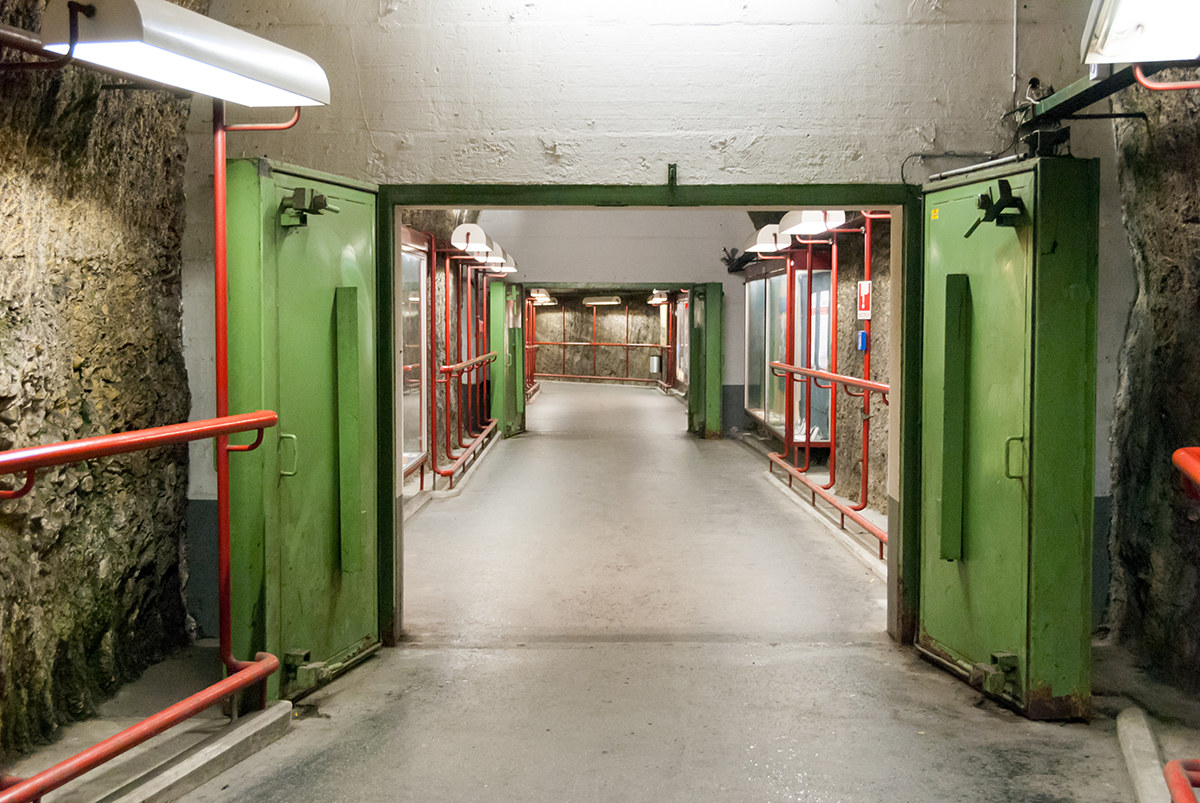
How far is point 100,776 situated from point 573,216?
32.5ft

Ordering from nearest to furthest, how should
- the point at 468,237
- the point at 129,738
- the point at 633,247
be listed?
the point at 129,738
the point at 468,237
the point at 633,247

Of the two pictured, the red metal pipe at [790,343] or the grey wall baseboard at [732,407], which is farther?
the grey wall baseboard at [732,407]

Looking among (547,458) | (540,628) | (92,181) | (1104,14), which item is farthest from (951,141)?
(547,458)

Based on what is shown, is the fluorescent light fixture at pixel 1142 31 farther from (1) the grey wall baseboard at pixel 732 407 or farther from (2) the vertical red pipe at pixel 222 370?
(1) the grey wall baseboard at pixel 732 407

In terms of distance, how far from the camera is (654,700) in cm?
333

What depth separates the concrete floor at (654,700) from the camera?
2.69 m

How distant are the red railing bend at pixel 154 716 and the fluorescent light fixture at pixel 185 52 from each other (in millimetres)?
1008

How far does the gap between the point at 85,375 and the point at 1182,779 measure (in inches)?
139

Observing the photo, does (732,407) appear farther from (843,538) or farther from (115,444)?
(115,444)

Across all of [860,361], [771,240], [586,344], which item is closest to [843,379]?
[860,361]

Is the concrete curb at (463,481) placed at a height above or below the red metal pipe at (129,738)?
below

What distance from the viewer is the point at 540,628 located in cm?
420

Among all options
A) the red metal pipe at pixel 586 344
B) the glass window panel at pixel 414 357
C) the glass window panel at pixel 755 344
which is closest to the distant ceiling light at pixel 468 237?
the glass window panel at pixel 414 357

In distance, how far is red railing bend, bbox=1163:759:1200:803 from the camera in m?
1.91
